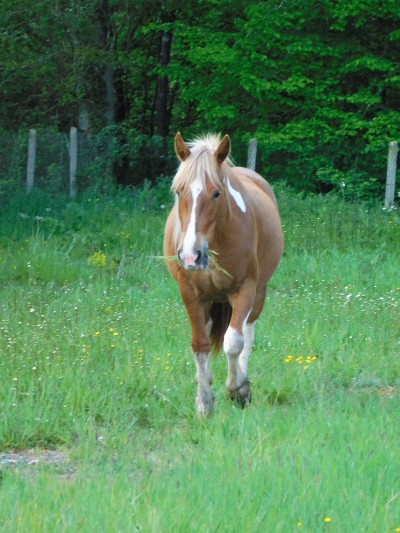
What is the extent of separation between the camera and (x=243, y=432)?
5.92 metres

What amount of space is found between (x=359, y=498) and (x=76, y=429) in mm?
2161

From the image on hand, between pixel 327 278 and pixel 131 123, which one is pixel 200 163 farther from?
pixel 131 123

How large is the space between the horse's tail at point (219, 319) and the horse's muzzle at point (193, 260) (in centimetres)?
150

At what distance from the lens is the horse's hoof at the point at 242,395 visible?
280 inches

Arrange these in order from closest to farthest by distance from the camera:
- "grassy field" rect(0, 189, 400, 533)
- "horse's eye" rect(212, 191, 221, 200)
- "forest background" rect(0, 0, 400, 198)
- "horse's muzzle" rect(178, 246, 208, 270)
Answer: "grassy field" rect(0, 189, 400, 533) → "horse's muzzle" rect(178, 246, 208, 270) → "horse's eye" rect(212, 191, 221, 200) → "forest background" rect(0, 0, 400, 198)

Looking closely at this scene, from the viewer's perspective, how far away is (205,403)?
22.6 ft

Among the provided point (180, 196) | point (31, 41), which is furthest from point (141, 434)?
point (31, 41)

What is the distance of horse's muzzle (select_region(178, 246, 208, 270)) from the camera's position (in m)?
6.21

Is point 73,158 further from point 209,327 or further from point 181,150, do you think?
point 181,150

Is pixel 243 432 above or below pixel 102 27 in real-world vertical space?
below

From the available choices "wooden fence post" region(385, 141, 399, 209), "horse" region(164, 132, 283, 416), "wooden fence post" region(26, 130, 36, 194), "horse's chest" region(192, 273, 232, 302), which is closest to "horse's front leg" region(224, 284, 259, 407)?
"horse" region(164, 132, 283, 416)

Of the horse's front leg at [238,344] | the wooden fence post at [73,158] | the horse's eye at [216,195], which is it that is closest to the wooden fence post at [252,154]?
the wooden fence post at [73,158]

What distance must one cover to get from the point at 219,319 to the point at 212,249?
3.35 ft

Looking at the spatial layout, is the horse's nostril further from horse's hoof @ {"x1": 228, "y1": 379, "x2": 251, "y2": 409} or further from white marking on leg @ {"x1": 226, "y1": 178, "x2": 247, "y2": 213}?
horse's hoof @ {"x1": 228, "y1": 379, "x2": 251, "y2": 409}
